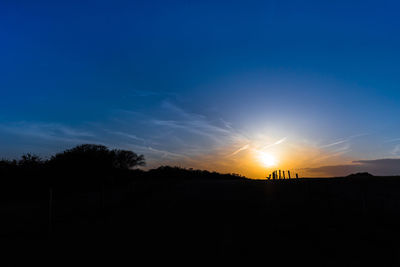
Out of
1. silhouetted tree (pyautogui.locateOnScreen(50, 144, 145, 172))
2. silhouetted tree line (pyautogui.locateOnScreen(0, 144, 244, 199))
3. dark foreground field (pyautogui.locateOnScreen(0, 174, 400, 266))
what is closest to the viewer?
dark foreground field (pyautogui.locateOnScreen(0, 174, 400, 266))

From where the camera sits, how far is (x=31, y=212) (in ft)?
71.3

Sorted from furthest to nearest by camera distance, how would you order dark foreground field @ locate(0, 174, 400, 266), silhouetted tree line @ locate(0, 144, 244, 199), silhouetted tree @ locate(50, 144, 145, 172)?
silhouetted tree @ locate(50, 144, 145, 172) < silhouetted tree line @ locate(0, 144, 244, 199) < dark foreground field @ locate(0, 174, 400, 266)

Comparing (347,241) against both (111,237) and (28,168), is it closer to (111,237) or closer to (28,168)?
(111,237)

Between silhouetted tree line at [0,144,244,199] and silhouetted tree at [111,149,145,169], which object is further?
silhouetted tree at [111,149,145,169]

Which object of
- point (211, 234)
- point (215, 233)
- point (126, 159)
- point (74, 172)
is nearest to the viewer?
point (211, 234)

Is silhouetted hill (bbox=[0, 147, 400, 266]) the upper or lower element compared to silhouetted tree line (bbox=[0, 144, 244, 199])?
lower

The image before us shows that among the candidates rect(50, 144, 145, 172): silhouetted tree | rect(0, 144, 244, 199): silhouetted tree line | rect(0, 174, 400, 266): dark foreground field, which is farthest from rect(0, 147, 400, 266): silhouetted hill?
rect(50, 144, 145, 172): silhouetted tree

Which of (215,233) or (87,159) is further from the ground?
(87,159)

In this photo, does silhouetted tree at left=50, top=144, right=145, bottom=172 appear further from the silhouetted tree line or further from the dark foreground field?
the dark foreground field

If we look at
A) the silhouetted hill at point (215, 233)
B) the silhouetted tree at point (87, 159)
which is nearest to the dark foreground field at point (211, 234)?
the silhouetted hill at point (215, 233)

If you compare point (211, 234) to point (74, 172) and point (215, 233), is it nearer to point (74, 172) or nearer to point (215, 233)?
point (215, 233)

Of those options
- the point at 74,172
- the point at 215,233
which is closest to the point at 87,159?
the point at 74,172

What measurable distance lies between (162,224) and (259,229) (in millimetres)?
5043

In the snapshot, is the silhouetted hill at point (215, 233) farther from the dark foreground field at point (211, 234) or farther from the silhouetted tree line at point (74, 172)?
the silhouetted tree line at point (74, 172)
